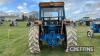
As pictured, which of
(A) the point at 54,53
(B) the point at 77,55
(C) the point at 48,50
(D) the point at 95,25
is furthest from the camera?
(D) the point at 95,25

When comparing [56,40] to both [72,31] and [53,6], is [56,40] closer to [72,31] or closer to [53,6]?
[72,31]

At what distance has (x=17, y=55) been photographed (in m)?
15.4

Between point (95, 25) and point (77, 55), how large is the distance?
1180cm

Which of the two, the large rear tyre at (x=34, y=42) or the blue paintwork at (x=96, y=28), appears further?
the blue paintwork at (x=96, y=28)

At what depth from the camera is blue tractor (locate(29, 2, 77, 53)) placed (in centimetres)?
1609

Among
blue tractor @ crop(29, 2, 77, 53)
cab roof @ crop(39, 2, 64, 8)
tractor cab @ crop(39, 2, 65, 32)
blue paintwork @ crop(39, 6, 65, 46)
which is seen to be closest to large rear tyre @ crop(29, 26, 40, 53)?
blue tractor @ crop(29, 2, 77, 53)

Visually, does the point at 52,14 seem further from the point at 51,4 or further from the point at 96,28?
the point at 96,28

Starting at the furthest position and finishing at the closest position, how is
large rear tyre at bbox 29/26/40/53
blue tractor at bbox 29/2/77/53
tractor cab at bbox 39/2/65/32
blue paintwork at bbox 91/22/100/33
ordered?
blue paintwork at bbox 91/22/100/33 < tractor cab at bbox 39/2/65/32 < blue tractor at bbox 29/2/77/53 < large rear tyre at bbox 29/26/40/53

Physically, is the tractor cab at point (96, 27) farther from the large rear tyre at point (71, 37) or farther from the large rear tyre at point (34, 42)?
the large rear tyre at point (34, 42)

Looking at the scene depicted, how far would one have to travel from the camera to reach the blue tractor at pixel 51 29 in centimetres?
1609

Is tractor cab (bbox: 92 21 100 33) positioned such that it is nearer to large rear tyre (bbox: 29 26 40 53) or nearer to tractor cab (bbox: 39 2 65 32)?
tractor cab (bbox: 39 2 65 32)

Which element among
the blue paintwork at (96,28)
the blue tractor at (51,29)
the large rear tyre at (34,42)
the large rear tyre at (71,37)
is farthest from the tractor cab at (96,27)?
the large rear tyre at (34,42)

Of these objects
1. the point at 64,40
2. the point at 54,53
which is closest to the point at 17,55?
the point at 54,53

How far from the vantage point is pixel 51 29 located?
1738 cm
